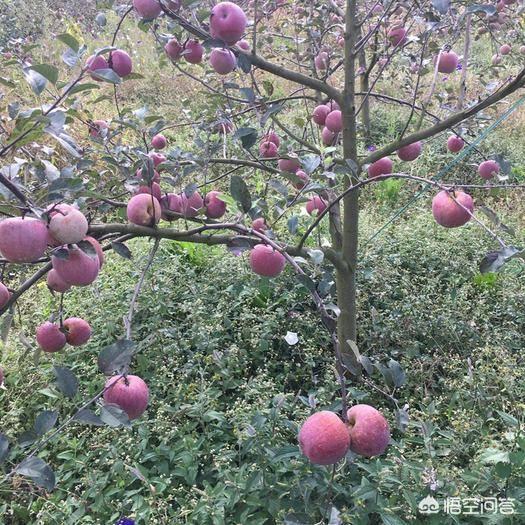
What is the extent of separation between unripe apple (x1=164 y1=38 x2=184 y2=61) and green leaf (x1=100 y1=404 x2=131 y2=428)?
102cm

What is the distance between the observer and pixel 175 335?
201cm

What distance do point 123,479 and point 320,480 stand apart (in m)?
0.66

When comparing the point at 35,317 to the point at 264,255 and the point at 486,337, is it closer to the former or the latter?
the point at 264,255

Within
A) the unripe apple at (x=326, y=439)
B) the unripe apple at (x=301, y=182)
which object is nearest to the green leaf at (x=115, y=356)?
the unripe apple at (x=326, y=439)

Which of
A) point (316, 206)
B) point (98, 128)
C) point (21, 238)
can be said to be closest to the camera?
point (21, 238)

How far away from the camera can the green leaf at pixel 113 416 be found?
760 mm

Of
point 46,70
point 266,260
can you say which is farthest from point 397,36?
point 46,70

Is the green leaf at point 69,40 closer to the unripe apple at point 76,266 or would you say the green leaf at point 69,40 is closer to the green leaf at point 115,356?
the unripe apple at point 76,266

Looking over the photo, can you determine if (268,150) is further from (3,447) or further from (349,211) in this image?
(3,447)

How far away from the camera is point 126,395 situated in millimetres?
867

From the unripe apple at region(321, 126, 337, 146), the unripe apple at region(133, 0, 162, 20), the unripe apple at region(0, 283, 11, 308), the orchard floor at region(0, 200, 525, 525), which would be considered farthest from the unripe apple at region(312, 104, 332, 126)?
the unripe apple at region(0, 283, 11, 308)

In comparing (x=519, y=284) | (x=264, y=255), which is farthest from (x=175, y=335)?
(x=519, y=284)

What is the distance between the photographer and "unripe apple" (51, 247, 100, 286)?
0.79m

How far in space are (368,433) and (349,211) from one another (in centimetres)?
103
